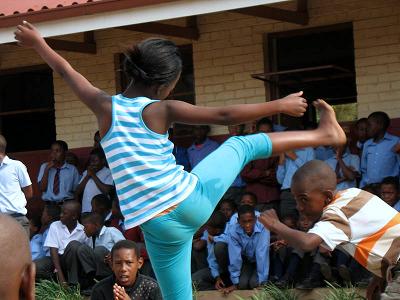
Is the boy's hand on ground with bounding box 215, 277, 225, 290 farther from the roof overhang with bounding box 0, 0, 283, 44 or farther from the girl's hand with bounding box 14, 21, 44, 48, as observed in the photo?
the girl's hand with bounding box 14, 21, 44, 48

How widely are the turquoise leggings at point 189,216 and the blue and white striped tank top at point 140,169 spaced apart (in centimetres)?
6

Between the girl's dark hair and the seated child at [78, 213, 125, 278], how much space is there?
18.1ft

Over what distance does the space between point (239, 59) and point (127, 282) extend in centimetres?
531

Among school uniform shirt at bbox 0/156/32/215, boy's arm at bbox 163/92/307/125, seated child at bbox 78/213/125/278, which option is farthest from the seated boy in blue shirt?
boy's arm at bbox 163/92/307/125

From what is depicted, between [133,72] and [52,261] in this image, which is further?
Answer: [52,261]

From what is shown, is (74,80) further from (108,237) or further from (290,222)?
(108,237)

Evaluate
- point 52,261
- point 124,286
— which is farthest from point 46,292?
point 124,286

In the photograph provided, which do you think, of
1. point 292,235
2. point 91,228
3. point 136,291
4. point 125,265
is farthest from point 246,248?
point 292,235

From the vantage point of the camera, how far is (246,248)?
32.3ft

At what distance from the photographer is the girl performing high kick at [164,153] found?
4.69 meters

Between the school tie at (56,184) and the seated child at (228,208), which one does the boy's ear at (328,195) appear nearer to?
the seated child at (228,208)

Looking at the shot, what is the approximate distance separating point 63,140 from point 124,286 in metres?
6.18

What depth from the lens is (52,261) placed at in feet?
35.8

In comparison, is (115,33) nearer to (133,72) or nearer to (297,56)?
(297,56)
